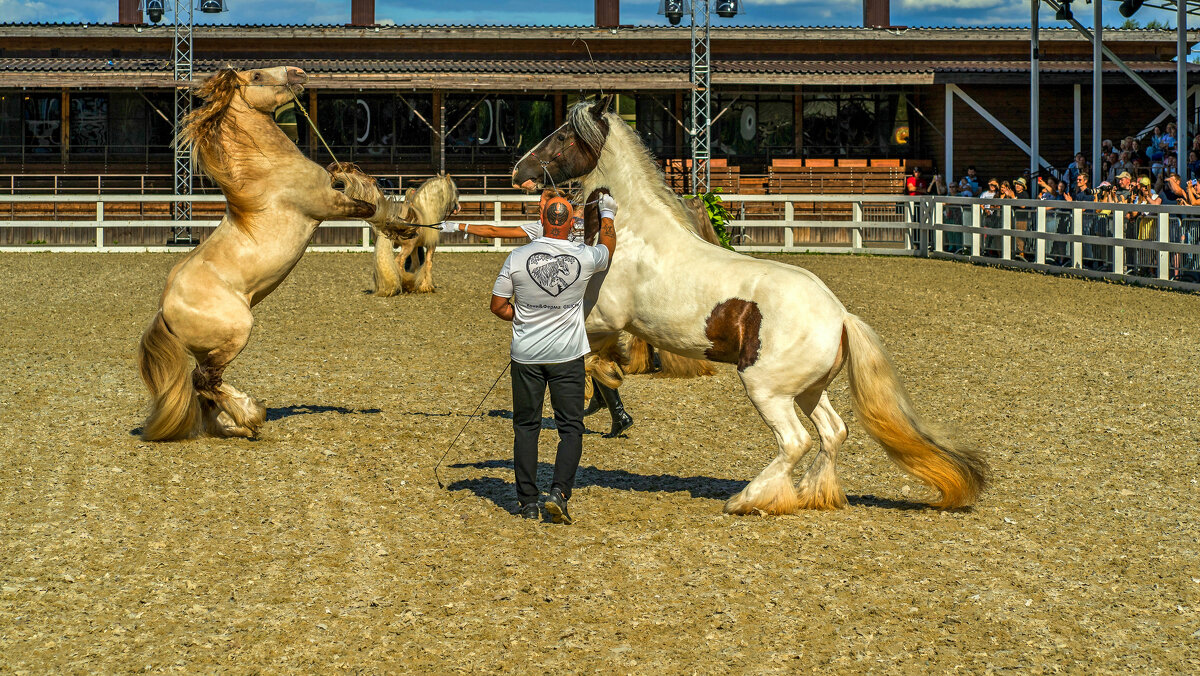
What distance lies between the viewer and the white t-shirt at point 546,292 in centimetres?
588

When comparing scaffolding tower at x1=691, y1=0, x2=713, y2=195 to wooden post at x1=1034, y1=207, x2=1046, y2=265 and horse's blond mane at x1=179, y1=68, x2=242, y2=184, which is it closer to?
wooden post at x1=1034, y1=207, x2=1046, y2=265

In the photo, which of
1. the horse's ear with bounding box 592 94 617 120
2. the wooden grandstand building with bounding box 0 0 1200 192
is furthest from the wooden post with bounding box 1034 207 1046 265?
the horse's ear with bounding box 592 94 617 120

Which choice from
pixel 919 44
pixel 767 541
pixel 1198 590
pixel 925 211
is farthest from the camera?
pixel 919 44

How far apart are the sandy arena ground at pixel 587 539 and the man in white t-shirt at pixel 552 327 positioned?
425 mm

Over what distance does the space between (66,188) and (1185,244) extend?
27.2 m

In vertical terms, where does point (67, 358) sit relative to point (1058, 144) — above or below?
below

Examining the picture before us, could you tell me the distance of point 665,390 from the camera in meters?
10.2

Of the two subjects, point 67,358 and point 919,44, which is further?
point 919,44

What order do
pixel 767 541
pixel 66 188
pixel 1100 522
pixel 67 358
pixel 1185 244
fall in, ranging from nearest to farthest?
pixel 767 541, pixel 1100 522, pixel 67 358, pixel 1185 244, pixel 66 188

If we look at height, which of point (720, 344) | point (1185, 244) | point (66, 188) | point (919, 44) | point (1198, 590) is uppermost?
point (919, 44)

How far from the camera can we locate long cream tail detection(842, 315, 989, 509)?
6020 millimetres

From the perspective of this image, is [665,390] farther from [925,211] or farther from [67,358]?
[925,211]

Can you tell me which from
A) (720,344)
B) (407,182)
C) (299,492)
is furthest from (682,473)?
(407,182)

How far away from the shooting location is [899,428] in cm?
607
